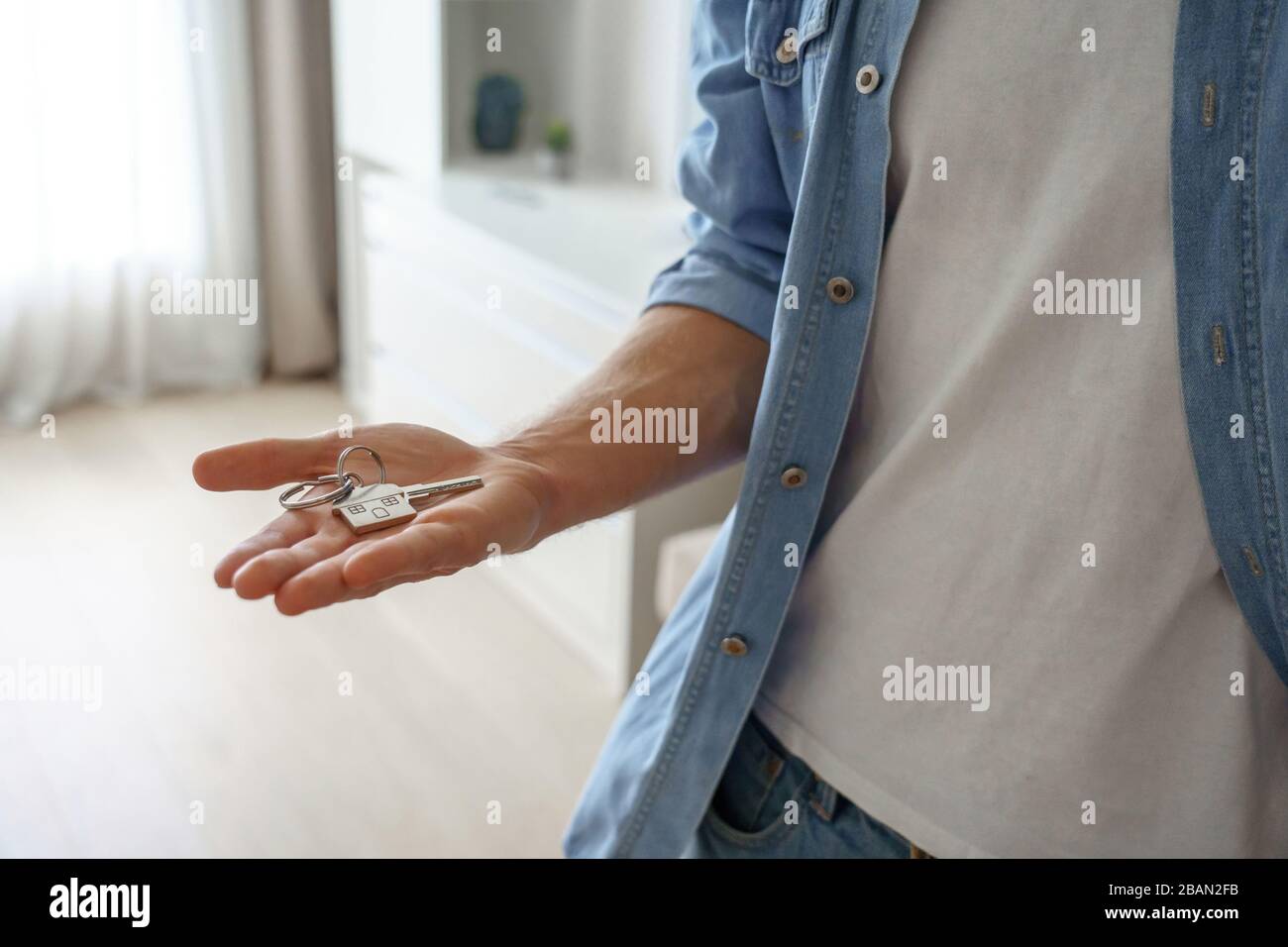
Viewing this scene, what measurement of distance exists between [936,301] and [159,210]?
3.12 m

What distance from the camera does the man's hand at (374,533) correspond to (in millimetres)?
586

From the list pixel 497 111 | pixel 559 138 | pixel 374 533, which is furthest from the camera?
pixel 497 111

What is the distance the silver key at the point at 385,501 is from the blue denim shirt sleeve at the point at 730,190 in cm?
21

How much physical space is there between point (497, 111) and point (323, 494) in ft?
8.48

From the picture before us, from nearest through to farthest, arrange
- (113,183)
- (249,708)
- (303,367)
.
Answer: (249,708) → (113,183) → (303,367)

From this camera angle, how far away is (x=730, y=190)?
78cm

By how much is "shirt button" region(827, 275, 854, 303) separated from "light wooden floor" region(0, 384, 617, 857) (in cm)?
143

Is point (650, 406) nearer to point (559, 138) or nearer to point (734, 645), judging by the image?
point (734, 645)

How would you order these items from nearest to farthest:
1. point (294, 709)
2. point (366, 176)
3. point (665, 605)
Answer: point (665, 605), point (294, 709), point (366, 176)

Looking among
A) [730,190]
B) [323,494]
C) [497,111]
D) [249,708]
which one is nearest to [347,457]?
[323,494]

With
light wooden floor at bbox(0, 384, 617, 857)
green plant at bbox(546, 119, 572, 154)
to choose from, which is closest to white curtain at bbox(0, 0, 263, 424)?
light wooden floor at bbox(0, 384, 617, 857)
